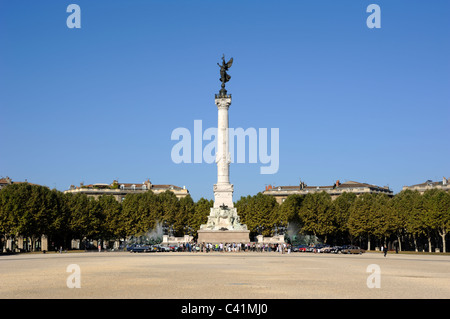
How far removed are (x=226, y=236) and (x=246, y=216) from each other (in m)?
37.7

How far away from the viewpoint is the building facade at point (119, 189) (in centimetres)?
16512

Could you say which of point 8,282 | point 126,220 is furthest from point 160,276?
point 126,220

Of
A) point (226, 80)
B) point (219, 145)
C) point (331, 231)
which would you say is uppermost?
point (226, 80)

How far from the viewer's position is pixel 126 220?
11756cm

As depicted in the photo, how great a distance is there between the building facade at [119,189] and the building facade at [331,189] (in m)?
28.9

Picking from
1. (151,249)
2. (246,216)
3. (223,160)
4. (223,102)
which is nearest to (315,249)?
(223,160)

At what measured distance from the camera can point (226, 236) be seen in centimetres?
9156

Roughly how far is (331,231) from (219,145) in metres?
36.1

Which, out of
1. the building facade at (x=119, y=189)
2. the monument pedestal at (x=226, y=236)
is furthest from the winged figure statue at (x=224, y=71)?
the building facade at (x=119, y=189)

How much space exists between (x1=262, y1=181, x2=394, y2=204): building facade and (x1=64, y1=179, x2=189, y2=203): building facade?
2892 cm

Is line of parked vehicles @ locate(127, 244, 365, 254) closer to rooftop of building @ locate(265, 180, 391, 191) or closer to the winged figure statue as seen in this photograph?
the winged figure statue

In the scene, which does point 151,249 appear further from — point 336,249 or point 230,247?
point 336,249
